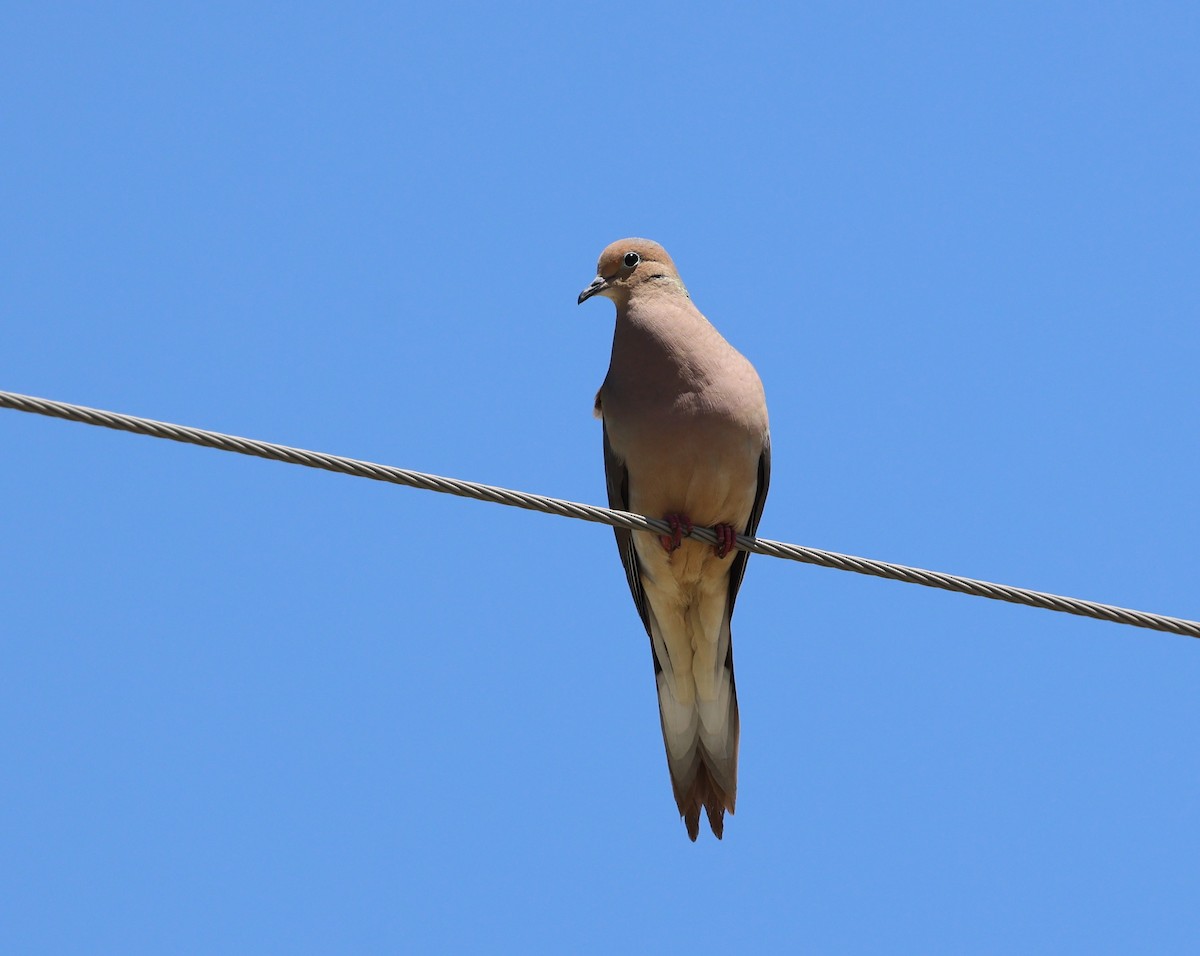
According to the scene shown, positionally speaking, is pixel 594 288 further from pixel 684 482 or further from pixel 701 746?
pixel 701 746

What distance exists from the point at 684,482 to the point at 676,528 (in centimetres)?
24

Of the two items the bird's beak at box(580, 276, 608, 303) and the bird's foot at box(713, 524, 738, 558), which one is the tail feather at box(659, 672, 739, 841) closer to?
the bird's foot at box(713, 524, 738, 558)

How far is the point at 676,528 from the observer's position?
583 cm

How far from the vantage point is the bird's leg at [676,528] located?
5.80 metres

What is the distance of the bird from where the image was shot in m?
6.02

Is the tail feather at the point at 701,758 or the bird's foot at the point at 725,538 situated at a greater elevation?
the bird's foot at the point at 725,538

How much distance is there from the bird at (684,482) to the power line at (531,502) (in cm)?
106

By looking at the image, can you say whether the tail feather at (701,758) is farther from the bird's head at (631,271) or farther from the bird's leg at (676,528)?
the bird's head at (631,271)

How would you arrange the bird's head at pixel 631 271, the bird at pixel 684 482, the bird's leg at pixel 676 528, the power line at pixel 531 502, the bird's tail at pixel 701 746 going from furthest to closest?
the bird's head at pixel 631 271 < the bird's tail at pixel 701 746 < the bird at pixel 684 482 < the bird's leg at pixel 676 528 < the power line at pixel 531 502

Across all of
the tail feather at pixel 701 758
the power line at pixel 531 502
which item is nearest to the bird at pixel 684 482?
the tail feather at pixel 701 758

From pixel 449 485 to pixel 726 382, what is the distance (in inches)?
83.5

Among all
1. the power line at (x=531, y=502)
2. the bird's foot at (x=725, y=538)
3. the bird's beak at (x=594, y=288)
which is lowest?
the power line at (x=531, y=502)

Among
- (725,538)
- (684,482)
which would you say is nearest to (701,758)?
(725,538)

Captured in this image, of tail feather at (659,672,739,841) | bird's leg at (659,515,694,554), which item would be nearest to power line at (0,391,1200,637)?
bird's leg at (659,515,694,554)
